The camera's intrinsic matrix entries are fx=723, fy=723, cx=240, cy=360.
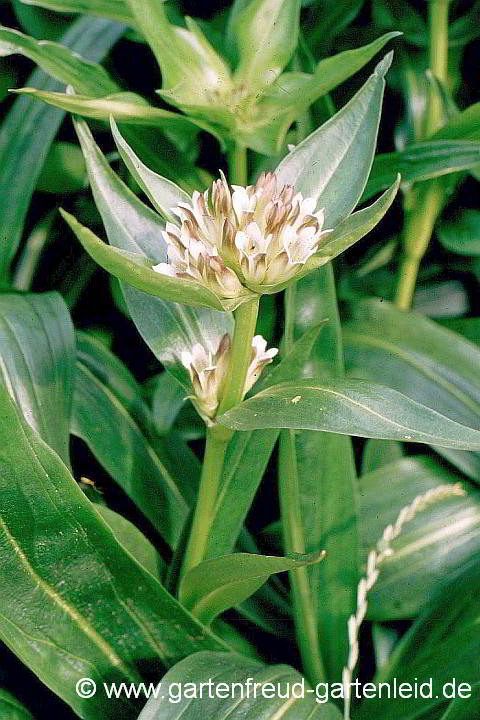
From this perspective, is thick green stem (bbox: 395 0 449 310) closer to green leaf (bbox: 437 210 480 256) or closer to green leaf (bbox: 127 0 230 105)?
green leaf (bbox: 437 210 480 256)

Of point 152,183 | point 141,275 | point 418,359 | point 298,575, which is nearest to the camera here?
point 141,275

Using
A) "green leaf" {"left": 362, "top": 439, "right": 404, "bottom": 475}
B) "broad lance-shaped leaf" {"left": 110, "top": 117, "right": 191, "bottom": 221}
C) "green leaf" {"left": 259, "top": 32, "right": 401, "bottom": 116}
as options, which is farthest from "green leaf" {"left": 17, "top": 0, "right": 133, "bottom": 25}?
"green leaf" {"left": 362, "top": 439, "right": 404, "bottom": 475}

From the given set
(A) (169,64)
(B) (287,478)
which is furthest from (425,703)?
(A) (169,64)

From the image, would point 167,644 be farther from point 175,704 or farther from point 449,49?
point 449,49

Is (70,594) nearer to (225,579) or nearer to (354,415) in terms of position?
(225,579)

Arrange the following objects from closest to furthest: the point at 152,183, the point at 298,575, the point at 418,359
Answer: the point at 152,183, the point at 298,575, the point at 418,359

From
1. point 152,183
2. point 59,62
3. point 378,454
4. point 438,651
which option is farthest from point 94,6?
point 438,651
